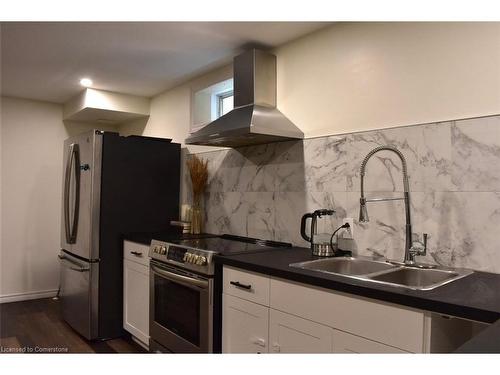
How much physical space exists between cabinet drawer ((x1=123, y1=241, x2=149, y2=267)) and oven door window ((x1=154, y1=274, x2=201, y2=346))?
26 cm

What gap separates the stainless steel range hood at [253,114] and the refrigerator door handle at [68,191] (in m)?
1.20

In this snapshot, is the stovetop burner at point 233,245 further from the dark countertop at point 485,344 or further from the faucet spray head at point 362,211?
the dark countertop at point 485,344

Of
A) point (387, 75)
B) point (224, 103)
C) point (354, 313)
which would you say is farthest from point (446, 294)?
point (224, 103)

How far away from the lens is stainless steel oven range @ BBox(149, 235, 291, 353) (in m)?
2.34

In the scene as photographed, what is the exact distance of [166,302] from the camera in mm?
2764

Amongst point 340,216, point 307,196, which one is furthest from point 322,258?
point 307,196

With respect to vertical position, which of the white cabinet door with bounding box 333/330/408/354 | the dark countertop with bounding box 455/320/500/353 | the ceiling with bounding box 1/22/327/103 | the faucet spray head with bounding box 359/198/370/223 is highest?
the ceiling with bounding box 1/22/327/103

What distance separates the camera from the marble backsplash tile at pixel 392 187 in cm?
182

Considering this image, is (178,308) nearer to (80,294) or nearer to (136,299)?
(136,299)

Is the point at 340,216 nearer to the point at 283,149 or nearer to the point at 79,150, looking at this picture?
the point at 283,149

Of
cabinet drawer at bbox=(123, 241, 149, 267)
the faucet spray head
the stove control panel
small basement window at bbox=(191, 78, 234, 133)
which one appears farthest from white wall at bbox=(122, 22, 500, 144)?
cabinet drawer at bbox=(123, 241, 149, 267)

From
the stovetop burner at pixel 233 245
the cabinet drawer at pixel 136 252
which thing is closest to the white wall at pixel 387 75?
the stovetop burner at pixel 233 245

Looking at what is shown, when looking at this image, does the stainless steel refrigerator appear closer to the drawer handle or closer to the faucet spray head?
the drawer handle

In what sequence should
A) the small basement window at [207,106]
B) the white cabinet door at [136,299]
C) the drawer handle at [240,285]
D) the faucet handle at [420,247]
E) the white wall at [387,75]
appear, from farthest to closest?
1. the small basement window at [207,106]
2. the white cabinet door at [136,299]
3. the drawer handle at [240,285]
4. the faucet handle at [420,247]
5. the white wall at [387,75]
